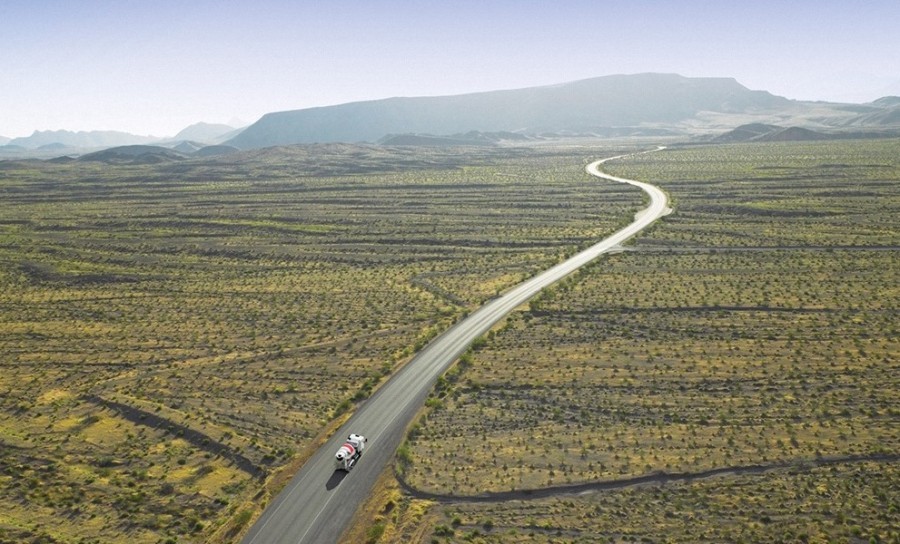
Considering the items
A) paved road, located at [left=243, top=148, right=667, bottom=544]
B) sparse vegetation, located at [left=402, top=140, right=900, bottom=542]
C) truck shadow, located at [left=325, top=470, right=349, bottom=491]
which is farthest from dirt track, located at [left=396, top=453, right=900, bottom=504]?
truck shadow, located at [left=325, top=470, right=349, bottom=491]

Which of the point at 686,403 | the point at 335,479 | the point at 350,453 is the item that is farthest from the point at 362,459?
the point at 686,403

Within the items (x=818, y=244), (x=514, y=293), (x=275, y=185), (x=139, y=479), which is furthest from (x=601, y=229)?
(x=275, y=185)

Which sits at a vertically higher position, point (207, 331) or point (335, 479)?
point (207, 331)

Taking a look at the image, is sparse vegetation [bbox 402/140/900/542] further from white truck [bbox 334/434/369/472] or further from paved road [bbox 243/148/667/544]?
white truck [bbox 334/434/369/472]

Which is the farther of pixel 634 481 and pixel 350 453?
pixel 350 453

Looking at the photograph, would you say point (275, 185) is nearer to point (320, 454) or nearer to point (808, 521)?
point (320, 454)

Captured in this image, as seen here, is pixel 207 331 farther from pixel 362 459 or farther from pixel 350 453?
pixel 350 453
